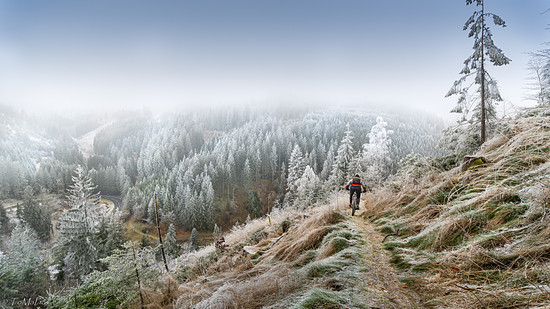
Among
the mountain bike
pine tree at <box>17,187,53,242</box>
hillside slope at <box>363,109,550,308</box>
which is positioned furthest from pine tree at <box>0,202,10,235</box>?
hillside slope at <box>363,109,550,308</box>

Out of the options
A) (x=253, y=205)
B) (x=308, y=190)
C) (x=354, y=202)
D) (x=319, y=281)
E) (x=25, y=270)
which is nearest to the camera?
(x=319, y=281)

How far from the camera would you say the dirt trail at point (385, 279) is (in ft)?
8.34

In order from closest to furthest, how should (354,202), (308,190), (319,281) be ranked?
(319,281) < (354,202) < (308,190)

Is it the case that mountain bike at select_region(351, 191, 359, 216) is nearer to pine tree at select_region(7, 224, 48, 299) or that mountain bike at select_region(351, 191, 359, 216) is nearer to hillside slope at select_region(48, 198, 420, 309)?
hillside slope at select_region(48, 198, 420, 309)

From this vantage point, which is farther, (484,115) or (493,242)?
(484,115)

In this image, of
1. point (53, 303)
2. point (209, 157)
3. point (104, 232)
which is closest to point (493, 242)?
point (53, 303)

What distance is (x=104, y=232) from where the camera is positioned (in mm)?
25984

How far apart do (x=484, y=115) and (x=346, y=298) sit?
1404cm

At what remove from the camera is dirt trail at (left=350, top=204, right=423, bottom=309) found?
2.54 meters

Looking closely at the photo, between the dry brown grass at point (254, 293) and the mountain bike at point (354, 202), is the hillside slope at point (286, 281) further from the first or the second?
the mountain bike at point (354, 202)

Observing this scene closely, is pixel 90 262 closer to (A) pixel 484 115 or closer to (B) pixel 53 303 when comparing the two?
(B) pixel 53 303

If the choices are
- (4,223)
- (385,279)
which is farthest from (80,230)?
(4,223)

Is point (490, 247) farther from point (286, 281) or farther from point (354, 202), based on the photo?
point (354, 202)

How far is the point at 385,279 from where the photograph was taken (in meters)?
3.15
